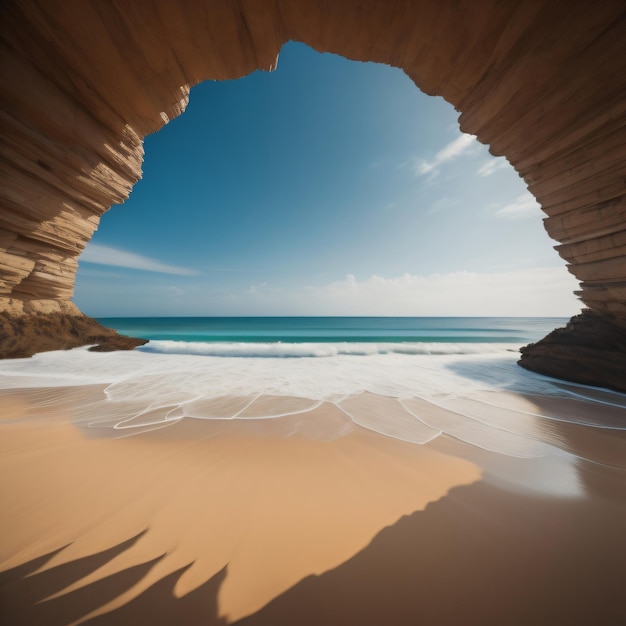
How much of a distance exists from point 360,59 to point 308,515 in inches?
306

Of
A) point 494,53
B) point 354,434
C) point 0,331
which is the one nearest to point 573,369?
point 354,434

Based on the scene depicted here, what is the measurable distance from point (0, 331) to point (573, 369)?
18.8 m

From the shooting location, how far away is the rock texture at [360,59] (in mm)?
3852

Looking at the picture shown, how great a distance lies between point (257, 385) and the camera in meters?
5.53

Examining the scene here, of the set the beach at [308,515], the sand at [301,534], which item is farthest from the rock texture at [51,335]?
the sand at [301,534]

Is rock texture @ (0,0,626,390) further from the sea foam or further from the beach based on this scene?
the beach

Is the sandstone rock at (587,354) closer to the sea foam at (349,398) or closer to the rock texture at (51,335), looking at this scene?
the sea foam at (349,398)

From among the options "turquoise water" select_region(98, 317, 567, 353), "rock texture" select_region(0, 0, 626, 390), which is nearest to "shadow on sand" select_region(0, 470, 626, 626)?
"rock texture" select_region(0, 0, 626, 390)

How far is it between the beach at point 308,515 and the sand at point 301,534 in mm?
11

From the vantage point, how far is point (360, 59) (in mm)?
4723

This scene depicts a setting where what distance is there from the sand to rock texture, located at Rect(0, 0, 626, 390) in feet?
20.8

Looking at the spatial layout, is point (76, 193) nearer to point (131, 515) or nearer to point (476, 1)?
point (131, 515)

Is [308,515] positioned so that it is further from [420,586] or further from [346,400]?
[346,400]

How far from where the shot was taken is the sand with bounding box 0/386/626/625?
→ 4.18ft
